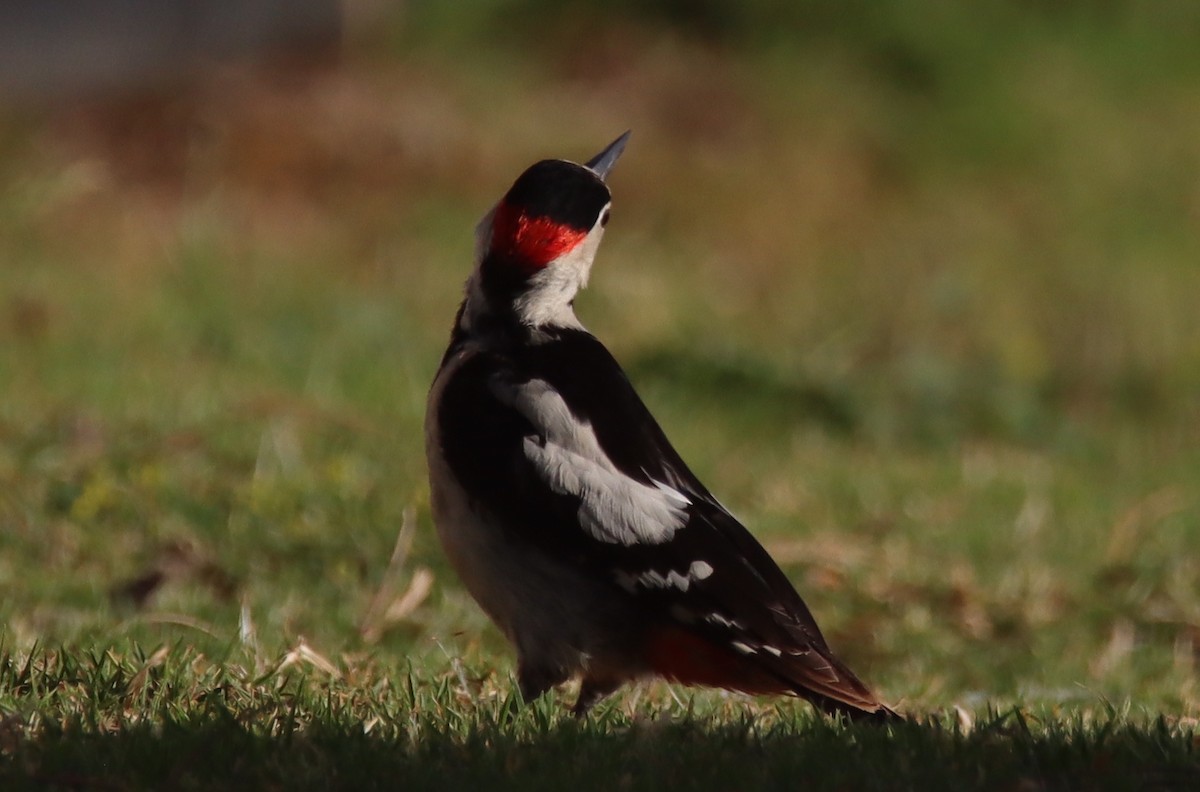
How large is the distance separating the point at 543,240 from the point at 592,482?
642 mm

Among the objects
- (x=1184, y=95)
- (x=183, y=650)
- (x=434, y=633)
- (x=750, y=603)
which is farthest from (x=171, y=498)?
(x=1184, y=95)

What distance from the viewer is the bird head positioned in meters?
4.50

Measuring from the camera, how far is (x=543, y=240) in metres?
4.50

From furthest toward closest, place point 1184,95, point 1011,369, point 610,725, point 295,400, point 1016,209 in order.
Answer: point 1184,95
point 1016,209
point 1011,369
point 295,400
point 610,725

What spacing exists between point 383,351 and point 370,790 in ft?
19.3

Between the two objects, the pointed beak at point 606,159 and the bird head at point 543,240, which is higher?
the pointed beak at point 606,159

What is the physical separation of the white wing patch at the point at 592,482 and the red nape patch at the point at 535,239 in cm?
36

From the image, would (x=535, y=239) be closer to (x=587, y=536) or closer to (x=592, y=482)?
(x=592, y=482)

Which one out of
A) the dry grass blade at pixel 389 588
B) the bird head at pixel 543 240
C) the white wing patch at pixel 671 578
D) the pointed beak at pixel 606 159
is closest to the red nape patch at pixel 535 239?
the bird head at pixel 543 240

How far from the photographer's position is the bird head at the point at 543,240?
450 centimetres

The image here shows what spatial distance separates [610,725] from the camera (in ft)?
12.9

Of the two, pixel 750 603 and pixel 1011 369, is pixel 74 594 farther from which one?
pixel 1011 369

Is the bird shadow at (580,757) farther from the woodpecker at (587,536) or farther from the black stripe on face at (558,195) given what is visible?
the black stripe on face at (558,195)

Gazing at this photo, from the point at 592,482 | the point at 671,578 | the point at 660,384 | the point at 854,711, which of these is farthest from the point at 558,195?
the point at 660,384
